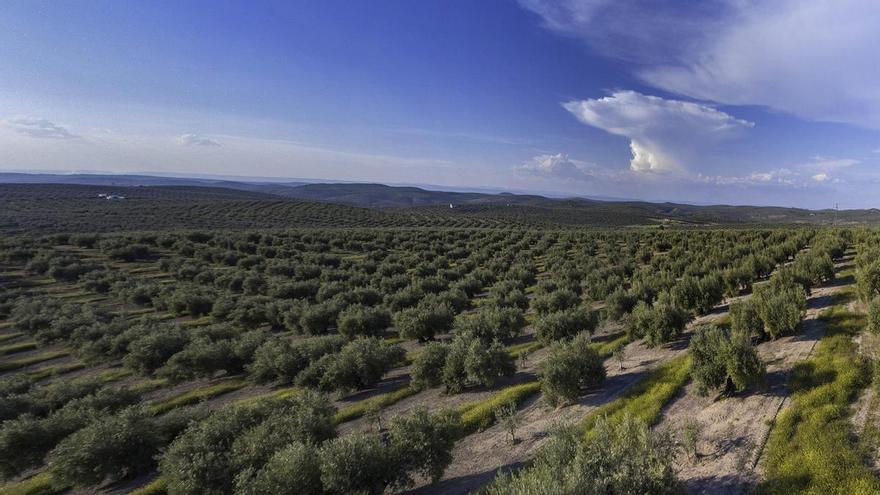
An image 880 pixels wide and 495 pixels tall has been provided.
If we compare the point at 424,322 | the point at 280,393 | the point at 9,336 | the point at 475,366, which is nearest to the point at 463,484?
the point at 475,366

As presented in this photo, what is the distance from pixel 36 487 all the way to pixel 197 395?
9.15 m

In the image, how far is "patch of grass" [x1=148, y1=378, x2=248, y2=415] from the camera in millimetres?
25234

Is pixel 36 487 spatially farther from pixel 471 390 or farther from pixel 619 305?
pixel 619 305

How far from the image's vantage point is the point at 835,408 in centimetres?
1177

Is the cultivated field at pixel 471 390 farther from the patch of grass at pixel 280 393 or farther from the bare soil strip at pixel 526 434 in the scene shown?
the patch of grass at pixel 280 393

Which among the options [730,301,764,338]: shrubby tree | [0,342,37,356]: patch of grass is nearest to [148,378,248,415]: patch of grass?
[0,342,37,356]: patch of grass

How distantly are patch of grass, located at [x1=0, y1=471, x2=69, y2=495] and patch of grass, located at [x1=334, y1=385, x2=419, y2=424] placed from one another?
39.6 ft

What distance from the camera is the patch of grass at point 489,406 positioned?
17.4 meters

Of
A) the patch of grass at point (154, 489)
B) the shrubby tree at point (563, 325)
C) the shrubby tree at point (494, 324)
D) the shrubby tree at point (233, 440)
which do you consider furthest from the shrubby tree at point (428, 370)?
the patch of grass at point (154, 489)

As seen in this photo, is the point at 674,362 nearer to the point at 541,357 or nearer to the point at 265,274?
the point at 541,357

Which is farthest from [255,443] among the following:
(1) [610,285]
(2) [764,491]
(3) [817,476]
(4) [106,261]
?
(4) [106,261]

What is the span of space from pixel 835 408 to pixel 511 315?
1962 centimetres

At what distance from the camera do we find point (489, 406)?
18.5 metres

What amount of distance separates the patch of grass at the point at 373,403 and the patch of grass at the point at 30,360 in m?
32.6
